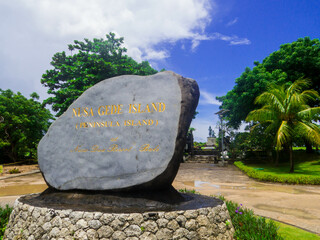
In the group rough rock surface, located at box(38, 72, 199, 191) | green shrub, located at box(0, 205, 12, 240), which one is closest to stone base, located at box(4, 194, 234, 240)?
rough rock surface, located at box(38, 72, 199, 191)

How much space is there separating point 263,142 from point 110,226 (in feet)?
64.4

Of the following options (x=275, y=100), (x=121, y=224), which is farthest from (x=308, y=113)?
(x=121, y=224)

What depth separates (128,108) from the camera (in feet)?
16.9

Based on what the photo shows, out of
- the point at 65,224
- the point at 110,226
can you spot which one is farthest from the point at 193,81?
the point at 65,224

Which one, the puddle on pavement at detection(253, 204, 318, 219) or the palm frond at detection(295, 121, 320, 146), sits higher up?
the palm frond at detection(295, 121, 320, 146)

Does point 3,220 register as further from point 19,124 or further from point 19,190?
point 19,124

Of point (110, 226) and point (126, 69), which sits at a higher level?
point (126, 69)

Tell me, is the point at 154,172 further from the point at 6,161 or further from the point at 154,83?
the point at 6,161

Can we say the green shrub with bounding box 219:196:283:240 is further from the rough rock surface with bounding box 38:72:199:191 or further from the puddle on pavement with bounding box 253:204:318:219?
the puddle on pavement with bounding box 253:204:318:219

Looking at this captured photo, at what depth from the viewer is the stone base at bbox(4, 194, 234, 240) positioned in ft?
12.6

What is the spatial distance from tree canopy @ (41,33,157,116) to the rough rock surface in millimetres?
12671

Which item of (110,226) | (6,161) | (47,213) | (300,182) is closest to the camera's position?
(110,226)

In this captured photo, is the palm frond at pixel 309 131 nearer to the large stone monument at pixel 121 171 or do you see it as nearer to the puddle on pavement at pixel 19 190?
the large stone monument at pixel 121 171

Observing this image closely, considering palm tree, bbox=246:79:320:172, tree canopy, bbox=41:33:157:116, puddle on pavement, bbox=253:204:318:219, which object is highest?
tree canopy, bbox=41:33:157:116
